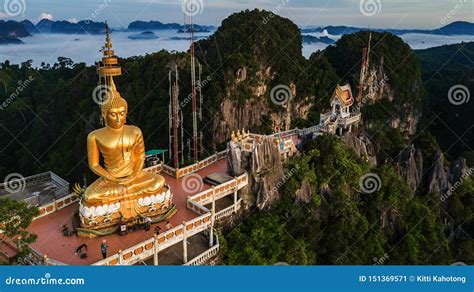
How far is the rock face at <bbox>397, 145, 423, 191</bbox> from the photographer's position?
974 inches

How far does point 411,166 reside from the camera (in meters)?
24.8

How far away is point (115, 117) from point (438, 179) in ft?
67.9

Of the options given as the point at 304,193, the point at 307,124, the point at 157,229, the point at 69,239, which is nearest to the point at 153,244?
the point at 157,229

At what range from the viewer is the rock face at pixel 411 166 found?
24734 mm

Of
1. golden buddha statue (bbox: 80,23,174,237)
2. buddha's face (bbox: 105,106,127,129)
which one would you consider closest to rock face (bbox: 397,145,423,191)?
golden buddha statue (bbox: 80,23,174,237)

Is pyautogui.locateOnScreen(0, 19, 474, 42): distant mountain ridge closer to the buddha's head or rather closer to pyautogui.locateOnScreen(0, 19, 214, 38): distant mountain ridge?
pyautogui.locateOnScreen(0, 19, 214, 38): distant mountain ridge

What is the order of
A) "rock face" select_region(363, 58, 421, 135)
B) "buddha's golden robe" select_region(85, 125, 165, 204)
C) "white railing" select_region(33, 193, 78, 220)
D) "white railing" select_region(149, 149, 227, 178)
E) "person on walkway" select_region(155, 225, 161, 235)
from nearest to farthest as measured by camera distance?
"person on walkway" select_region(155, 225, 161, 235), "buddha's golden robe" select_region(85, 125, 165, 204), "white railing" select_region(33, 193, 78, 220), "white railing" select_region(149, 149, 227, 178), "rock face" select_region(363, 58, 421, 135)

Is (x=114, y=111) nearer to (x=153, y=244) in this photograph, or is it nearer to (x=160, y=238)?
(x=160, y=238)

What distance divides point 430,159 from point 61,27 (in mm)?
40878

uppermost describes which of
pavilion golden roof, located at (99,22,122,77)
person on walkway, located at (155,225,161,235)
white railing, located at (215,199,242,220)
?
pavilion golden roof, located at (99,22,122,77)

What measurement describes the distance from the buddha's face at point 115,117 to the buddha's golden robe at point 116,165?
0.21m

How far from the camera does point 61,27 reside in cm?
4619

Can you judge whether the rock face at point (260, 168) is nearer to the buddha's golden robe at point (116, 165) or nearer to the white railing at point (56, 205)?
the buddha's golden robe at point (116, 165)

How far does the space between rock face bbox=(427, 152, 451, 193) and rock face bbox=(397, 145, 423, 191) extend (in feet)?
2.26
